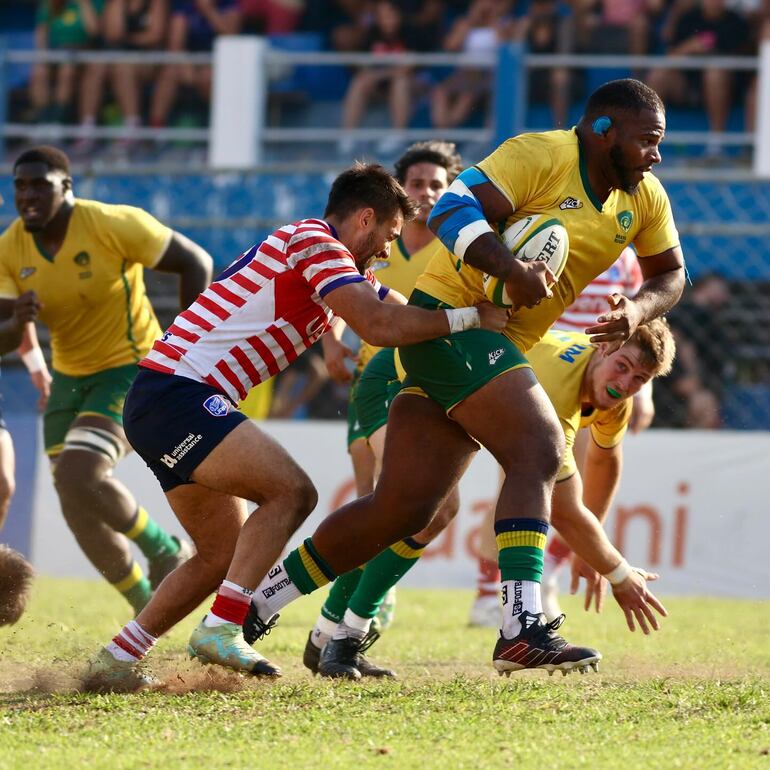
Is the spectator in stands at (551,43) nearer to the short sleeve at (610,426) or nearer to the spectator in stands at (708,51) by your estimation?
the spectator in stands at (708,51)

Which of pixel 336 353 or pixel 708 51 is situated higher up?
pixel 708 51

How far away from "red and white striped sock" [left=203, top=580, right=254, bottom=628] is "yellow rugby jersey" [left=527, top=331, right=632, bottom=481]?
1.63 m

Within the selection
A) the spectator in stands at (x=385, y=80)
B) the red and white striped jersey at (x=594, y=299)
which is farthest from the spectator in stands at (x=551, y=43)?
the red and white striped jersey at (x=594, y=299)

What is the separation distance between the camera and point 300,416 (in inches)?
525

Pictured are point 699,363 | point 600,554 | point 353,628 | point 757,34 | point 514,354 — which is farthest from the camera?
point 757,34

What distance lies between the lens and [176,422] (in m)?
5.14

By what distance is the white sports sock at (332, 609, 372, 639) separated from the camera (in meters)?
5.99

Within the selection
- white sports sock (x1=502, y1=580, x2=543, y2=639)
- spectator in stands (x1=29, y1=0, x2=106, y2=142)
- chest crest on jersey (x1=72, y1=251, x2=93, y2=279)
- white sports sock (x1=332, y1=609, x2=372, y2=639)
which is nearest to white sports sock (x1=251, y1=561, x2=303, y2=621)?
white sports sock (x1=332, y1=609, x2=372, y2=639)

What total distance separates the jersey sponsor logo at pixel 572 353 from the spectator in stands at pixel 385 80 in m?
7.91

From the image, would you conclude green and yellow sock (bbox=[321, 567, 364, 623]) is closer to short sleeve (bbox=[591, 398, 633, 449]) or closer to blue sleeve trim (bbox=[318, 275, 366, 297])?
short sleeve (bbox=[591, 398, 633, 449])

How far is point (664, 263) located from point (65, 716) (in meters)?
2.94

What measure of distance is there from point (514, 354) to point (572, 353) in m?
1.18

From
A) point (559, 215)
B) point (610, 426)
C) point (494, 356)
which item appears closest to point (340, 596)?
point (610, 426)

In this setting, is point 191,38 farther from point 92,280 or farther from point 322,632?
point 322,632
